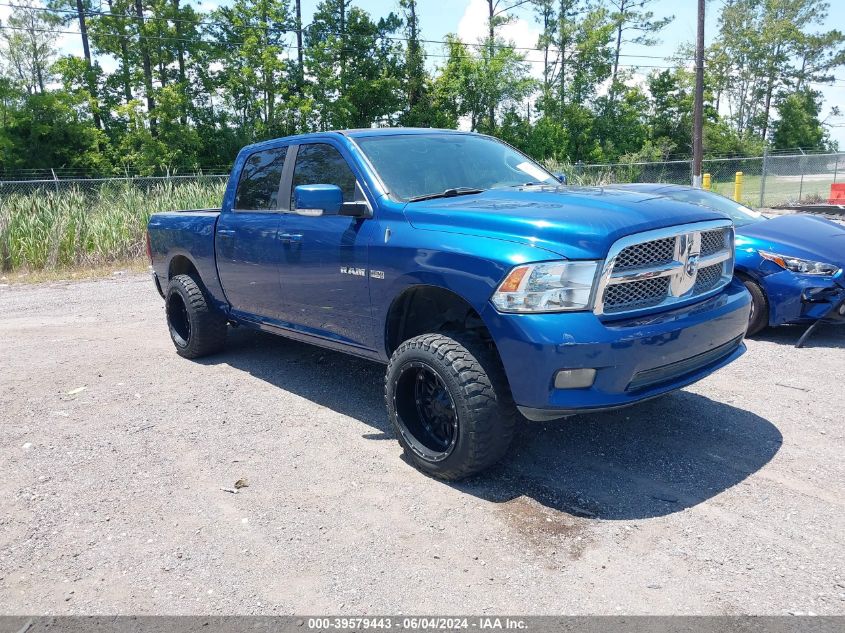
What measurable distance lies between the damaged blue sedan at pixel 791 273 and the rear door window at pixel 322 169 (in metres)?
2.74

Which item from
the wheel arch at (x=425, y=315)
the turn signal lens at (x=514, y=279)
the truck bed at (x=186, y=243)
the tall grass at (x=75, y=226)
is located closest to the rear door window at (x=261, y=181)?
the truck bed at (x=186, y=243)

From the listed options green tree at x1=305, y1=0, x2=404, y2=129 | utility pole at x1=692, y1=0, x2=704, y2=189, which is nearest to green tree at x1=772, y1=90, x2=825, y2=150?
green tree at x1=305, y1=0, x2=404, y2=129

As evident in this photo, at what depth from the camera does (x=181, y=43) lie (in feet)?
123

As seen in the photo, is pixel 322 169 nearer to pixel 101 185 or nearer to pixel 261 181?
pixel 261 181

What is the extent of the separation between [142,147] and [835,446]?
36.4 meters

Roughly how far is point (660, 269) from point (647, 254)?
0.34 feet

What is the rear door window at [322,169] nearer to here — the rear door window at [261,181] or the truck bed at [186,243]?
the rear door window at [261,181]

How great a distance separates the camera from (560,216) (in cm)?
364

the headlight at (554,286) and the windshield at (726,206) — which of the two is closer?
the headlight at (554,286)

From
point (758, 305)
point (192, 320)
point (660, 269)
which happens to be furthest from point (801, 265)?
point (192, 320)

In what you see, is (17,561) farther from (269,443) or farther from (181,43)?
(181,43)

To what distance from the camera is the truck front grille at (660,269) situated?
3.49m

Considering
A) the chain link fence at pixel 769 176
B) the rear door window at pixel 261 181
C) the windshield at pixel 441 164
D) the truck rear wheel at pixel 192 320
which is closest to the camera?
the windshield at pixel 441 164

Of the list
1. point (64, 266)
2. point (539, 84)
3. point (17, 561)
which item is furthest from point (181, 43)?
point (17, 561)
